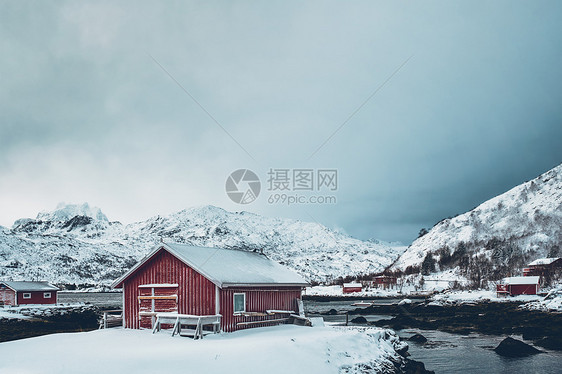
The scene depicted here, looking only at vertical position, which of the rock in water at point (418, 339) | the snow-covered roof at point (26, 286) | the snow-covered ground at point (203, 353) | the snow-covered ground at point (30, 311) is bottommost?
the snow-covered ground at point (30, 311)

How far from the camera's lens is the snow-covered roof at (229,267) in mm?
26312

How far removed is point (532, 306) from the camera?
60031mm

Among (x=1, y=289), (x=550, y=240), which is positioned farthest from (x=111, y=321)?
(x=550, y=240)

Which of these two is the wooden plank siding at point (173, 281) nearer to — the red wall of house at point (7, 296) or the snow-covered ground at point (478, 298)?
the red wall of house at point (7, 296)

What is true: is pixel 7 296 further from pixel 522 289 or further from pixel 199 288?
pixel 522 289

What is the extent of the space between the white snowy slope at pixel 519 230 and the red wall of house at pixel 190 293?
140632mm

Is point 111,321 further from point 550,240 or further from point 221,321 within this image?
point 550,240

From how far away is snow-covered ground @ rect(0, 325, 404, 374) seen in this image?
17.9 m

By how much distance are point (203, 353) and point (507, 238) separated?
579ft

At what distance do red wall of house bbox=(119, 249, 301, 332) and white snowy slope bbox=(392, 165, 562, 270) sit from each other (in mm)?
140632

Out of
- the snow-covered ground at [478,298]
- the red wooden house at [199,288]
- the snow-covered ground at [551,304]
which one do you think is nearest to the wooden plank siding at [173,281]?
the red wooden house at [199,288]

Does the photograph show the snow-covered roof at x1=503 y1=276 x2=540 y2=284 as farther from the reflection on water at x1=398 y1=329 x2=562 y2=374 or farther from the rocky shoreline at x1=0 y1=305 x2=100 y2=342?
the rocky shoreline at x1=0 y1=305 x2=100 y2=342

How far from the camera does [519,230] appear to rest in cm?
17375

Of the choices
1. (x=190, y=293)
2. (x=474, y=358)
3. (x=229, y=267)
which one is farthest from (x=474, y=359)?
(x=190, y=293)
